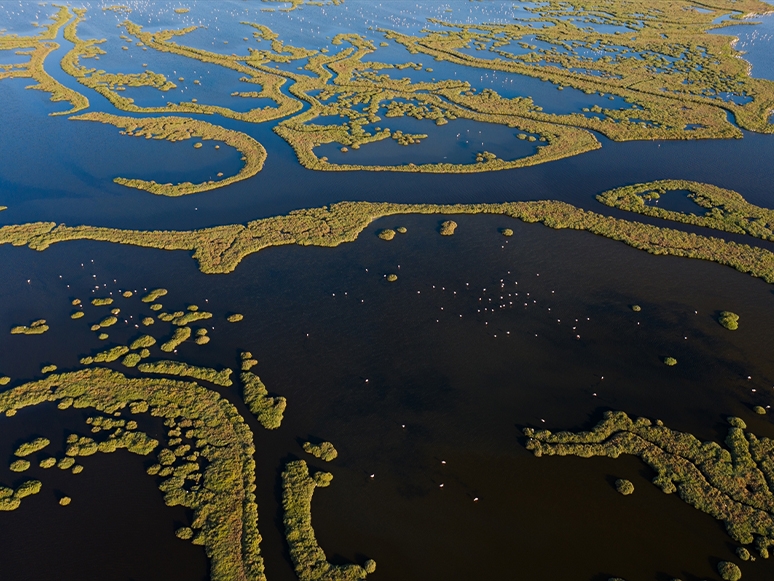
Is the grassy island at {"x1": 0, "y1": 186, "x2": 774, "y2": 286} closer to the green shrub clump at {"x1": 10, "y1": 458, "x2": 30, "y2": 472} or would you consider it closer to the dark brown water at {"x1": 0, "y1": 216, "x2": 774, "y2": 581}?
the dark brown water at {"x1": 0, "y1": 216, "x2": 774, "y2": 581}

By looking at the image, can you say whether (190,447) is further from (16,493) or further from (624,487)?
(624,487)

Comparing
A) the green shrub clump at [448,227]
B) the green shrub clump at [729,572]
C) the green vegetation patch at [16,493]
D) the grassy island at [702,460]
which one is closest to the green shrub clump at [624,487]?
the grassy island at [702,460]

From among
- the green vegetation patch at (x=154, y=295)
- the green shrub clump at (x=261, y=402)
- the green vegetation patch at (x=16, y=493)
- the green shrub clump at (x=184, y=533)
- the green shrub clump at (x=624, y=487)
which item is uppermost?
the green shrub clump at (x=624, y=487)

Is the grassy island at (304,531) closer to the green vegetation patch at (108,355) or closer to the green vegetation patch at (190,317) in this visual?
the green vegetation patch at (190,317)

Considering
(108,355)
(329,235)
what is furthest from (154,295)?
(329,235)

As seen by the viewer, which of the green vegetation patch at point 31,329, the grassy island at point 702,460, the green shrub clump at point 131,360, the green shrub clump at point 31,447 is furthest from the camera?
the green vegetation patch at point 31,329

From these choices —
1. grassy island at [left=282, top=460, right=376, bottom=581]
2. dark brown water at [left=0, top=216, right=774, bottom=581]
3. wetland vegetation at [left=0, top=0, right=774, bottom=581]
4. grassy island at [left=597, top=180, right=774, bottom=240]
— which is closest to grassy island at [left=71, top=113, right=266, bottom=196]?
wetland vegetation at [left=0, top=0, right=774, bottom=581]

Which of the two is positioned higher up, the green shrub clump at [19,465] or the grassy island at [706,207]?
the grassy island at [706,207]
